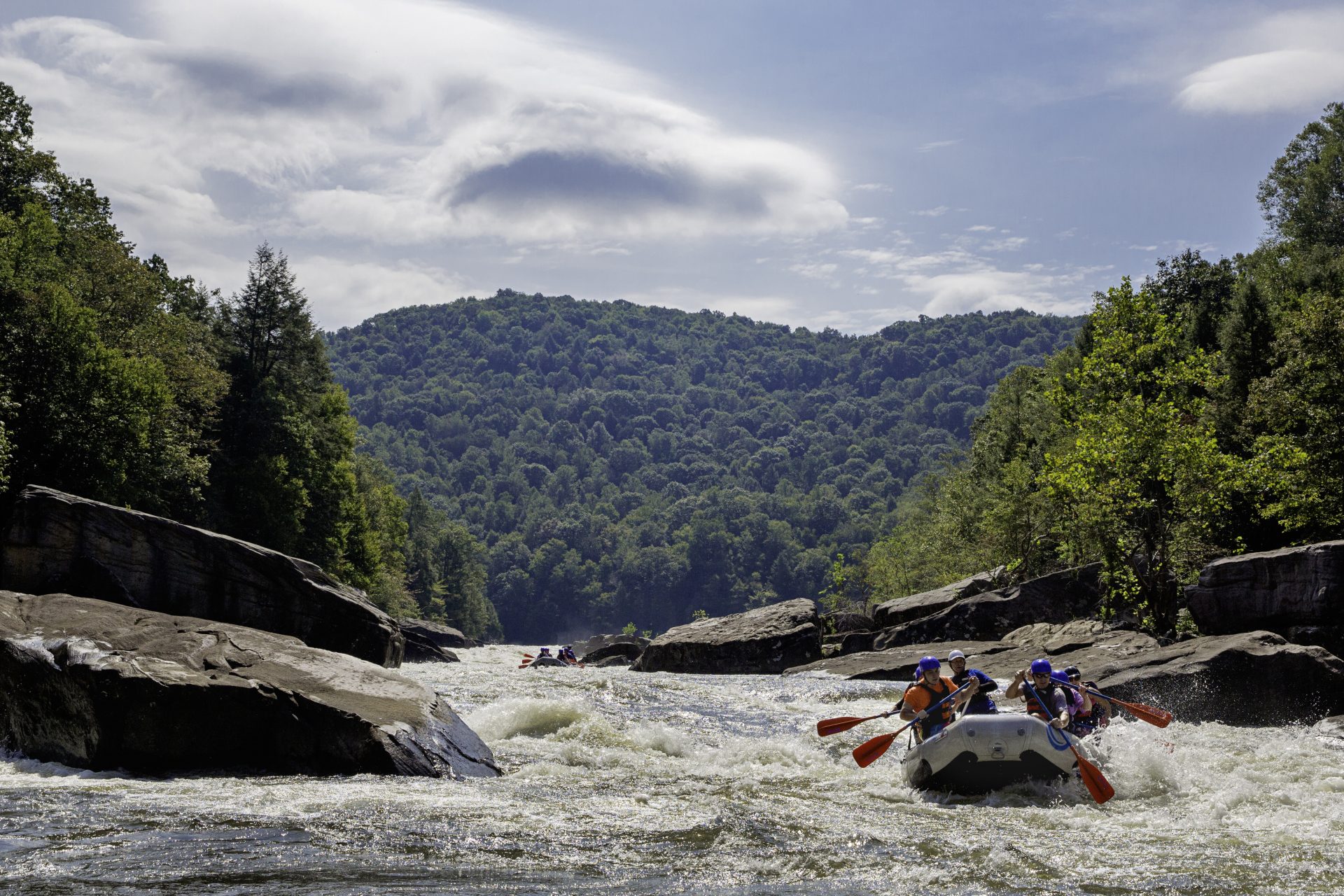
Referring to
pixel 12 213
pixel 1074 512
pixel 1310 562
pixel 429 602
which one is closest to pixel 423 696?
pixel 1310 562

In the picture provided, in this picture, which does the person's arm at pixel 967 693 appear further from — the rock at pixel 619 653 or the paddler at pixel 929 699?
the rock at pixel 619 653

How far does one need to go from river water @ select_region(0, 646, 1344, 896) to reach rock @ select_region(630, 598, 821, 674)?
19.2m

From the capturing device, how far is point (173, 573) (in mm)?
18234

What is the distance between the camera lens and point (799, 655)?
3519 centimetres

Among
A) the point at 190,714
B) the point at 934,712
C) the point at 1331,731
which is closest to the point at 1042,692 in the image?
the point at 934,712

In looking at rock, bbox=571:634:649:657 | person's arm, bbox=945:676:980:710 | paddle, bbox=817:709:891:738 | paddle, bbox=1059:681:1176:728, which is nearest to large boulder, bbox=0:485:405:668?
paddle, bbox=817:709:891:738

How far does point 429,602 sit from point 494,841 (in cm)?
8716

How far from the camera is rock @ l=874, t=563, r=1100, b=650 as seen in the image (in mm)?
32594

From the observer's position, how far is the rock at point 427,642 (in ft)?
145

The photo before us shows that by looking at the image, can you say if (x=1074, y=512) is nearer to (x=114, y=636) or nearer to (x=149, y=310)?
(x=114, y=636)

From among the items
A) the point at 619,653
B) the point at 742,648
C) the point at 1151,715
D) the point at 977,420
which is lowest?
the point at 619,653

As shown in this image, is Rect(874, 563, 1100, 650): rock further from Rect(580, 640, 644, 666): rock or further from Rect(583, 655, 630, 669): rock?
Rect(580, 640, 644, 666): rock

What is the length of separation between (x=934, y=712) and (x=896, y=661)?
1571 cm

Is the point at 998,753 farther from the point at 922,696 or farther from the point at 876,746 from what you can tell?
the point at 922,696
